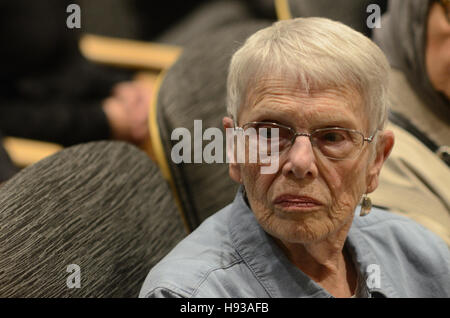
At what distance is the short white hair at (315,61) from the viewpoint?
0.82m

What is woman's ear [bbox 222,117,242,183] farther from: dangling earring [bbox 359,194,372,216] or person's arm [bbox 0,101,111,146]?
person's arm [bbox 0,101,111,146]

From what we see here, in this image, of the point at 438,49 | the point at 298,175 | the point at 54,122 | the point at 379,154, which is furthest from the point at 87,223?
the point at 54,122

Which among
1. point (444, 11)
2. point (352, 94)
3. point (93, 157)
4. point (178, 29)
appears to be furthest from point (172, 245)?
point (178, 29)

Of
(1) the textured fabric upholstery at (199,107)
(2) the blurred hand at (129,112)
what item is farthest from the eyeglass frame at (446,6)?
(2) the blurred hand at (129,112)

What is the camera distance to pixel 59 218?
0.95 m

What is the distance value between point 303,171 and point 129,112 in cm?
134

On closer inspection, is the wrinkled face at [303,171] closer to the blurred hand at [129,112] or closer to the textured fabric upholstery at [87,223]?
the textured fabric upholstery at [87,223]

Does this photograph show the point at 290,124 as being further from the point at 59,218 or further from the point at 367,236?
the point at 59,218

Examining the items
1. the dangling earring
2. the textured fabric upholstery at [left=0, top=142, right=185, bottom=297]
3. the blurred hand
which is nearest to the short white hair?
the dangling earring

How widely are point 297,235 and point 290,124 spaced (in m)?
0.16

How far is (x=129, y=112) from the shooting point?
2070 millimetres

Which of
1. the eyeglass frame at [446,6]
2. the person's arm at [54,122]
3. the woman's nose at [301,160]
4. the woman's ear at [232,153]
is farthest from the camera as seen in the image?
the person's arm at [54,122]

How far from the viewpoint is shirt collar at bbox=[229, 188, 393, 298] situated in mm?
881

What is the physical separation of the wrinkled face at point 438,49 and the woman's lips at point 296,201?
1.81ft
